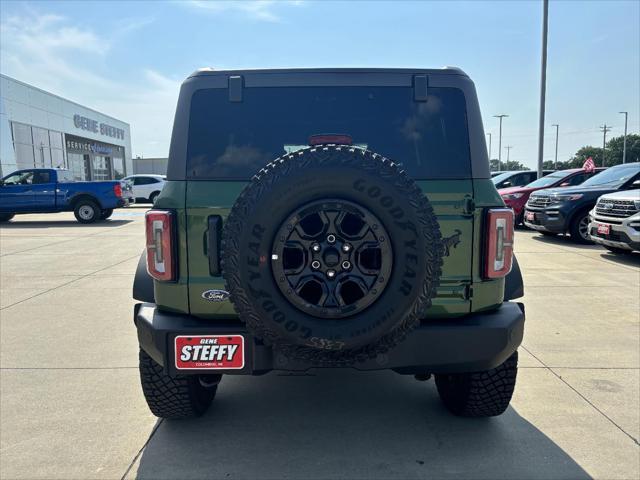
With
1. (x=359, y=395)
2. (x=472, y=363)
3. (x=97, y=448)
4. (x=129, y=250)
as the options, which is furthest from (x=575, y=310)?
(x=129, y=250)

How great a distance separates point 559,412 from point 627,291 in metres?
3.95

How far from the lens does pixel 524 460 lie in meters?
2.55

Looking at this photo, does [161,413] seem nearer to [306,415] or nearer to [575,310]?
[306,415]

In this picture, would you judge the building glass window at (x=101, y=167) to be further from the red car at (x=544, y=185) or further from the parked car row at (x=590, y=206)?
the parked car row at (x=590, y=206)

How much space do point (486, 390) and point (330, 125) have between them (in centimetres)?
175

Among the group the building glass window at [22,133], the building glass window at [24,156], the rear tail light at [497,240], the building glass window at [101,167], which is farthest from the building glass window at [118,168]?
Answer: the rear tail light at [497,240]

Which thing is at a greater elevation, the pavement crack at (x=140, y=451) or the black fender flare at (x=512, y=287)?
the black fender flare at (x=512, y=287)

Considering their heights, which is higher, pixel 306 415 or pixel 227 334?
pixel 227 334

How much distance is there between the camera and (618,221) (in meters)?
8.02

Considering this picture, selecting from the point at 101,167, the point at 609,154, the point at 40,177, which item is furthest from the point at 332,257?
the point at 609,154

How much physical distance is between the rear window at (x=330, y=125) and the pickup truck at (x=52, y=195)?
1458 centimetres

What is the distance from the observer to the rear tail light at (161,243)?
236cm

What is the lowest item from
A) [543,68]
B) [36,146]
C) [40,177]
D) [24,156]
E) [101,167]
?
[40,177]

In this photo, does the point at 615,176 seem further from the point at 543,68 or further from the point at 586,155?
the point at 586,155
